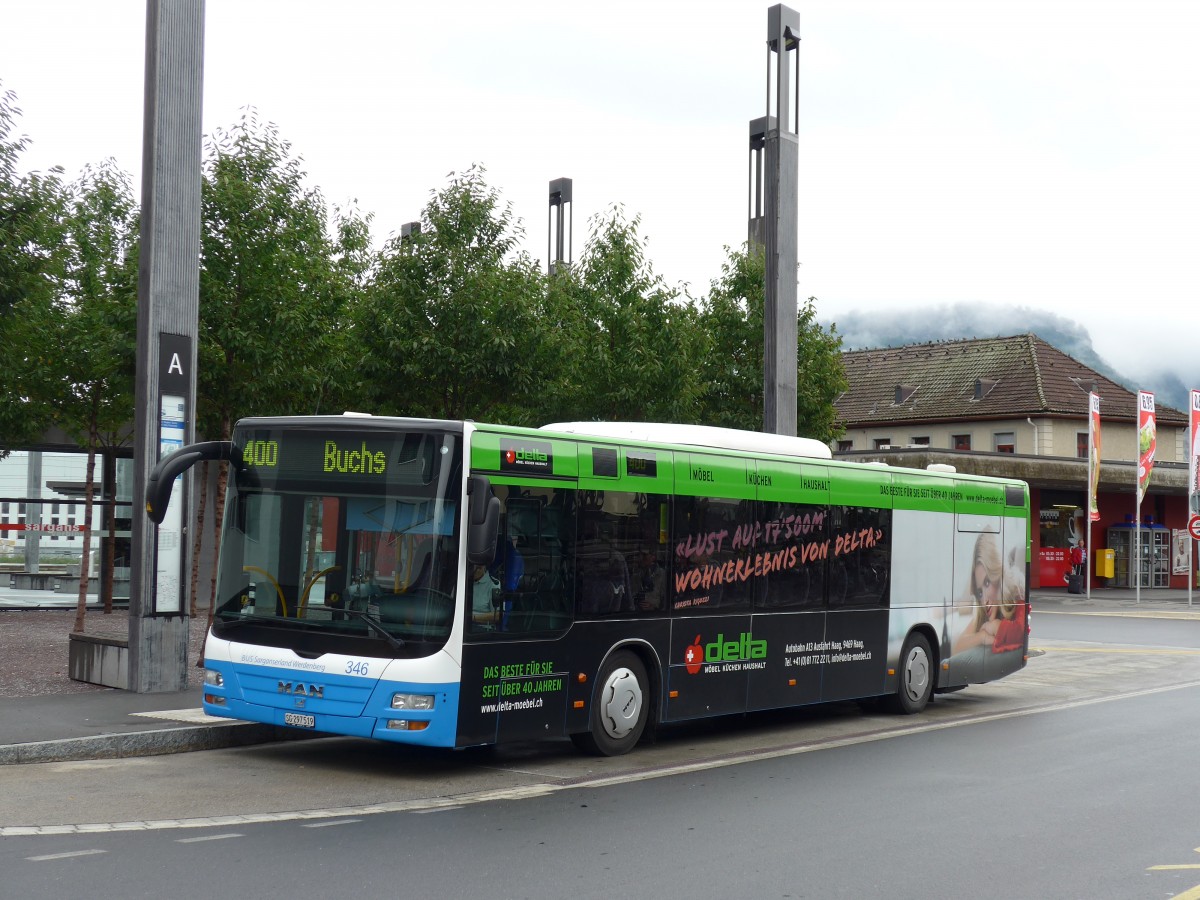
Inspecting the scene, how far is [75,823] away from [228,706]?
2.42 metres

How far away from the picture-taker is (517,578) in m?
10.3

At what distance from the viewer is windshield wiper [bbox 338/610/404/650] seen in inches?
382

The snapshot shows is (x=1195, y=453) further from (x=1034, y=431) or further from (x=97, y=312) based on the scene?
(x=97, y=312)

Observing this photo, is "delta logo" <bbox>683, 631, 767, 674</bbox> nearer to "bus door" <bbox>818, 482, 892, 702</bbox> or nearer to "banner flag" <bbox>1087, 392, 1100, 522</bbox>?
"bus door" <bbox>818, 482, 892, 702</bbox>

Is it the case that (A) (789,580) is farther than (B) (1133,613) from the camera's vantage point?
No

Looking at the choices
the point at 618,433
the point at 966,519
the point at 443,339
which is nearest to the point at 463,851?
the point at 618,433

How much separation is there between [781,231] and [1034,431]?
44.6 meters

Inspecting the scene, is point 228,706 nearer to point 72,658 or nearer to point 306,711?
point 306,711

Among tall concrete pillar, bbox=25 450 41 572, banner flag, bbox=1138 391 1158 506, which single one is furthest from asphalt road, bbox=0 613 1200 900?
banner flag, bbox=1138 391 1158 506

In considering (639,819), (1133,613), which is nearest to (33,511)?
(639,819)

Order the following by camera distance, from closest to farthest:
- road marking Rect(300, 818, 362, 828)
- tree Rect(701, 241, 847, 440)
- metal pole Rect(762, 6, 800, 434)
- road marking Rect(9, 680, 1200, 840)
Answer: road marking Rect(9, 680, 1200, 840) → road marking Rect(300, 818, 362, 828) → metal pole Rect(762, 6, 800, 434) → tree Rect(701, 241, 847, 440)

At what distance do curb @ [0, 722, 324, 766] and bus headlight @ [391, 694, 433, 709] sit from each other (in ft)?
7.57

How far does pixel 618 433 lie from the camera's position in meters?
12.2

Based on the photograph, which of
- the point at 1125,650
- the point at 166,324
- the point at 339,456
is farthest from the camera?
the point at 1125,650
